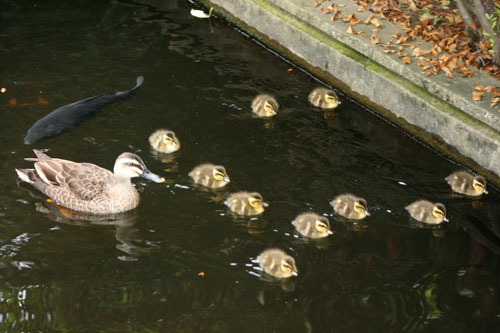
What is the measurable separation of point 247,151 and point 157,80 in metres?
1.78

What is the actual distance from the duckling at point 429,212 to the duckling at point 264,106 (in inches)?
82.9

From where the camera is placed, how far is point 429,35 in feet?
28.4

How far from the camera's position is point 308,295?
565 centimetres

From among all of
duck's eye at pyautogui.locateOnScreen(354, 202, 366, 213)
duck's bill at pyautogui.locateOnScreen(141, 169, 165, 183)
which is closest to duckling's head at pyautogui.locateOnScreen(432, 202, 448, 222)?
duck's eye at pyautogui.locateOnScreen(354, 202, 366, 213)

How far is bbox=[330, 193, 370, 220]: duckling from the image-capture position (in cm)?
647

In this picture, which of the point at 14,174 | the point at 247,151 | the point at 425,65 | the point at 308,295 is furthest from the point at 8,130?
the point at 425,65

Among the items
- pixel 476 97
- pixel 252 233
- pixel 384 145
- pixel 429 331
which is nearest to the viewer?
pixel 429 331

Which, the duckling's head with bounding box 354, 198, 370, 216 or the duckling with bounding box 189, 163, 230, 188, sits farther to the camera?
the duckling with bounding box 189, 163, 230, 188

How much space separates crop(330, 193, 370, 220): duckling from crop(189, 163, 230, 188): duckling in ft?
3.55

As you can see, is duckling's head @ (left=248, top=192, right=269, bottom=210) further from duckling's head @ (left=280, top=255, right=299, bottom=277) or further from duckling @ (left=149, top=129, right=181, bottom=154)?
duckling @ (left=149, top=129, right=181, bottom=154)

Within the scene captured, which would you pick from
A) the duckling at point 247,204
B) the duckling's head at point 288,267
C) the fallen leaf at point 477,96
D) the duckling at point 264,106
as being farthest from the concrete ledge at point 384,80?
the duckling's head at point 288,267

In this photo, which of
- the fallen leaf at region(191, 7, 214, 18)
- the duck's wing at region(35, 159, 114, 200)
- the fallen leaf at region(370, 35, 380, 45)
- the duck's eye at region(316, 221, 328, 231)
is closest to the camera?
the duck's eye at region(316, 221, 328, 231)

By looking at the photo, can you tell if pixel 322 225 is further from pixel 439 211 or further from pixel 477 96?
pixel 477 96

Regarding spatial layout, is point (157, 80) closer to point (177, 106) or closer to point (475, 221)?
point (177, 106)
